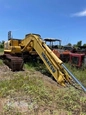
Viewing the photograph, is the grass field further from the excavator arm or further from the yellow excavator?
the excavator arm

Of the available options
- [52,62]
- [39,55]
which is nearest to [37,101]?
[52,62]

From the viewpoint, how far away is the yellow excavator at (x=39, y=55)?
6072 millimetres

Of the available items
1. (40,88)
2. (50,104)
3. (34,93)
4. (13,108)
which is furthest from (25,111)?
(40,88)

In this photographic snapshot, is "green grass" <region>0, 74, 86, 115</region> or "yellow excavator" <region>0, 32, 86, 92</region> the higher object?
"yellow excavator" <region>0, 32, 86, 92</region>

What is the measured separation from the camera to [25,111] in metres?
3.52

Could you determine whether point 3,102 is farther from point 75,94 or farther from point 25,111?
point 75,94

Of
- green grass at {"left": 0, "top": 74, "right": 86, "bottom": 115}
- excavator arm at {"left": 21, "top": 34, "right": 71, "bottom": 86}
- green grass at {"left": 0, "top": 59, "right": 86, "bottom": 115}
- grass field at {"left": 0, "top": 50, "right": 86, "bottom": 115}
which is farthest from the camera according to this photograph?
excavator arm at {"left": 21, "top": 34, "right": 71, "bottom": 86}

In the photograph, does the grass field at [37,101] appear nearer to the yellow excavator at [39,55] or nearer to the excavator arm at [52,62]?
the yellow excavator at [39,55]

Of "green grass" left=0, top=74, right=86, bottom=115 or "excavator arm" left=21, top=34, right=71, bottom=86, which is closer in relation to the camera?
"green grass" left=0, top=74, right=86, bottom=115

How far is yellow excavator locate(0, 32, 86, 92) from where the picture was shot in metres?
6.07

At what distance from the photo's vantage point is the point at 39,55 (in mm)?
7398

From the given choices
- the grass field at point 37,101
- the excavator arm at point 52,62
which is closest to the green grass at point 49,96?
the grass field at point 37,101

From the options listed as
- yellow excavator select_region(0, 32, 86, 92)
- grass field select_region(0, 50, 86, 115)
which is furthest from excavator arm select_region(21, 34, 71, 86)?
grass field select_region(0, 50, 86, 115)

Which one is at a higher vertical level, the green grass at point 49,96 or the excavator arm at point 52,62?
the excavator arm at point 52,62
